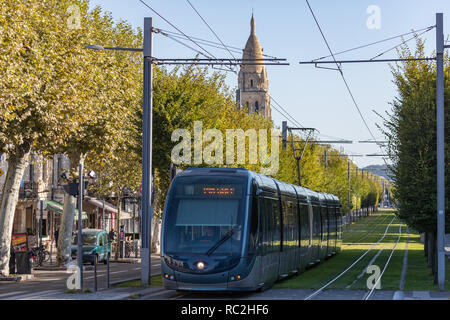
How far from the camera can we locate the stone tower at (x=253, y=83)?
509 ft

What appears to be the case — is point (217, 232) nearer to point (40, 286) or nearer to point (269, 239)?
point (269, 239)

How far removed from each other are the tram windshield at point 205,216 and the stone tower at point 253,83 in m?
131

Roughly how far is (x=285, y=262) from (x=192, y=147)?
12.4 meters

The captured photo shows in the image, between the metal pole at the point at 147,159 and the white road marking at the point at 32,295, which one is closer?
the white road marking at the point at 32,295

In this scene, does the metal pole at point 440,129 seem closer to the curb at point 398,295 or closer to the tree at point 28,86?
the curb at point 398,295

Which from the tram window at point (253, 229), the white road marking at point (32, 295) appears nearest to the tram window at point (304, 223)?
the tram window at point (253, 229)

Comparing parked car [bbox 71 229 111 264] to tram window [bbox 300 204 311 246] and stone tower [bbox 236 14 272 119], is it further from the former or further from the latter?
stone tower [bbox 236 14 272 119]

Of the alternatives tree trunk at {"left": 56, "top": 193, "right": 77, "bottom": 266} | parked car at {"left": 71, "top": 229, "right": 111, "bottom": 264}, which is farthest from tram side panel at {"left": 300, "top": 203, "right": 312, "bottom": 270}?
parked car at {"left": 71, "top": 229, "right": 111, "bottom": 264}

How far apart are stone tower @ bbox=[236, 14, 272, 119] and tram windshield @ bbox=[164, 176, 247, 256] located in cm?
13089

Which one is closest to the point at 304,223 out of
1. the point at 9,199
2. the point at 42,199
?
the point at 9,199

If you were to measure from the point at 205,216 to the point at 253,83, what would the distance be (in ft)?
479
